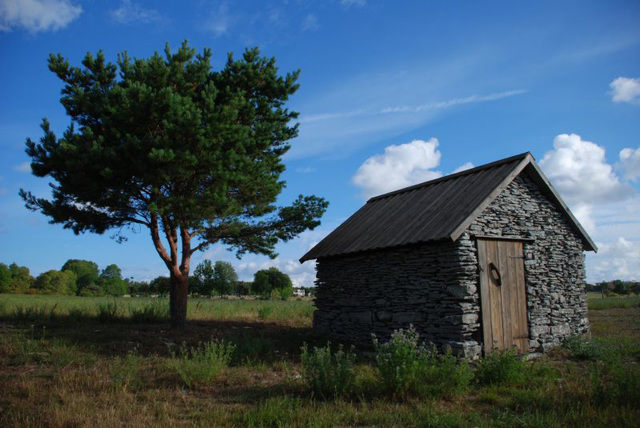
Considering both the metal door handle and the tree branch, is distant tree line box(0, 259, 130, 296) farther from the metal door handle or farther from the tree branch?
the metal door handle

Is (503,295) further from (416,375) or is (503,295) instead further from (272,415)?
(272,415)

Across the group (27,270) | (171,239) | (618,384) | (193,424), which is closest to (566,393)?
(618,384)

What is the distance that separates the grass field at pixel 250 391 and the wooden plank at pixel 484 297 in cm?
136

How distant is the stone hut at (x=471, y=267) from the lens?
9930mm

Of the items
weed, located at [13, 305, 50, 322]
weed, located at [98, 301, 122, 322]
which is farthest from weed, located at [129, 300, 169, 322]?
weed, located at [13, 305, 50, 322]

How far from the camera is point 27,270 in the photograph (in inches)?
2968

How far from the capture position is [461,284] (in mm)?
9727

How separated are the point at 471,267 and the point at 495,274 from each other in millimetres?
963

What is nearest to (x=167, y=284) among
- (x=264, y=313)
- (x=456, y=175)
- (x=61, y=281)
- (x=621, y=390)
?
(x=61, y=281)

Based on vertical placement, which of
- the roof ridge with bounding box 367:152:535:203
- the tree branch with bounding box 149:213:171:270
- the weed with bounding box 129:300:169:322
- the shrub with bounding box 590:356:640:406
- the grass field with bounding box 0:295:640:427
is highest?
the roof ridge with bounding box 367:152:535:203

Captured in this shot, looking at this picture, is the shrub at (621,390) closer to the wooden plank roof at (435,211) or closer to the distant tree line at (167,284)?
the wooden plank roof at (435,211)

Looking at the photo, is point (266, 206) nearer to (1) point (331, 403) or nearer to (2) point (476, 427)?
(1) point (331, 403)

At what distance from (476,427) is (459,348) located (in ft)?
14.5

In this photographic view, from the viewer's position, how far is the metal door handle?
34.1 ft
